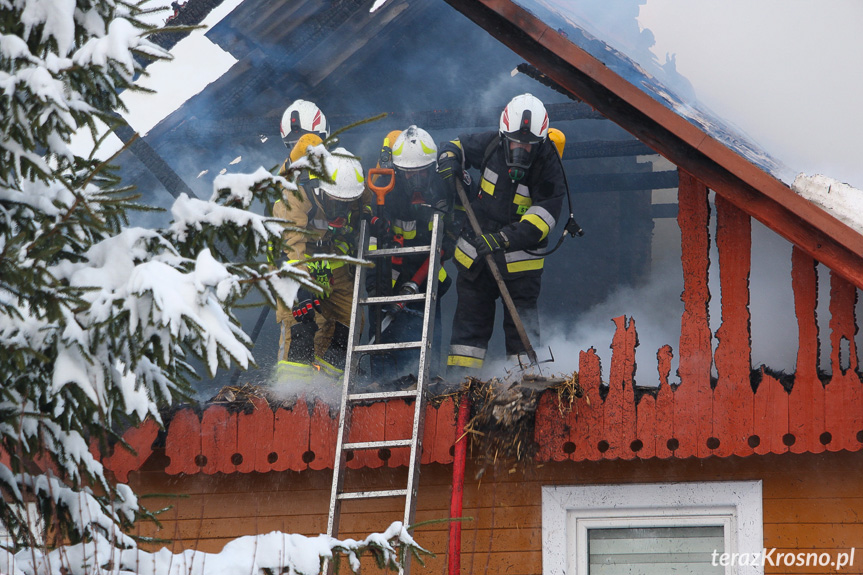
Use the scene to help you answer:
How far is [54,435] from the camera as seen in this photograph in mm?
3439

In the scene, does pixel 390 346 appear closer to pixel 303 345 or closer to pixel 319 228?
pixel 303 345

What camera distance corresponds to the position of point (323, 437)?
594 cm

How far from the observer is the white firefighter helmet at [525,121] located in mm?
6480

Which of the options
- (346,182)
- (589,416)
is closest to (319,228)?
(346,182)

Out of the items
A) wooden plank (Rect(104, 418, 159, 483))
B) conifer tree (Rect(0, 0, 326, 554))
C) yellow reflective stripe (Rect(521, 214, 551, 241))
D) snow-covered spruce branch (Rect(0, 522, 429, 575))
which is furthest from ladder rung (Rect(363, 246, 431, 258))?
snow-covered spruce branch (Rect(0, 522, 429, 575))

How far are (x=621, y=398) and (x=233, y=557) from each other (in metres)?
2.94

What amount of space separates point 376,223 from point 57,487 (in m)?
3.61

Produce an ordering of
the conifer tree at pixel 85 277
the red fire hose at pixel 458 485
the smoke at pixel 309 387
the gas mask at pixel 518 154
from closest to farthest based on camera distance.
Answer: the conifer tree at pixel 85 277 < the red fire hose at pixel 458 485 < the smoke at pixel 309 387 < the gas mask at pixel 518 154

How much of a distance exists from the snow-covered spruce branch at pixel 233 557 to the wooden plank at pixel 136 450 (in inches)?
99.8

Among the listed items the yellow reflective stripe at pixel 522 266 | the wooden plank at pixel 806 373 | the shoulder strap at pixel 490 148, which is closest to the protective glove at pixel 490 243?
the yellow reflective stripe at pixel 522 266

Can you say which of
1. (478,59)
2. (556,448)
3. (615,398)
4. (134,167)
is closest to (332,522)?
(556,448)

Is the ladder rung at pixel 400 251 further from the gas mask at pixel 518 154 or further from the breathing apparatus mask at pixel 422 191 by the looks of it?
the gas mask at pixel 518 154

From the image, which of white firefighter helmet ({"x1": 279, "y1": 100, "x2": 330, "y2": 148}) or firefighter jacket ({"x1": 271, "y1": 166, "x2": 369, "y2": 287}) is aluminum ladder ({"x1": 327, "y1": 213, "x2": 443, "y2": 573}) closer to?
firefighter jacket ({"x1": 271, "y1": 166, "x2": 369, "y2": 287})

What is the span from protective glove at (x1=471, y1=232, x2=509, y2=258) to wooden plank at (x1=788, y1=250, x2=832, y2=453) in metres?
1.91
